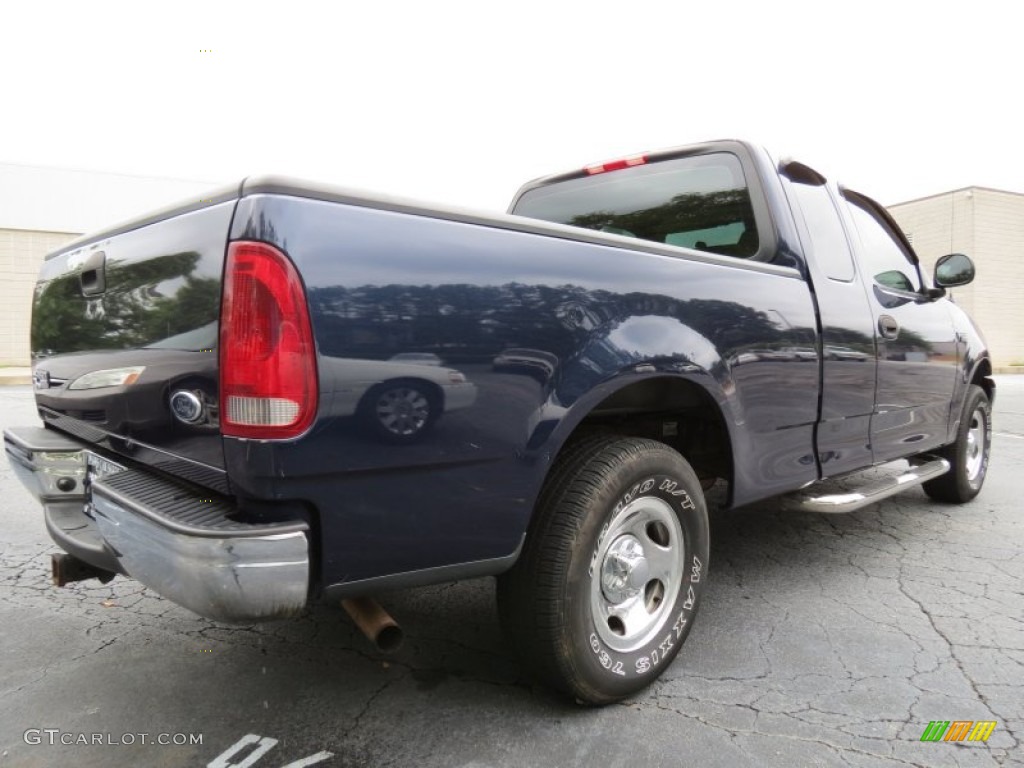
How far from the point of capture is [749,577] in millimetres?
3539

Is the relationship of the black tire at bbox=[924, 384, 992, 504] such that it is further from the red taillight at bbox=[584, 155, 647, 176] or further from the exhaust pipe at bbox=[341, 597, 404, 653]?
the exhaust pipe at bbox=[341, 597, 404, 653]

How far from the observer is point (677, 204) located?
11.4ft

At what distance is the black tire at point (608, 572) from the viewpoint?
6.93 ft

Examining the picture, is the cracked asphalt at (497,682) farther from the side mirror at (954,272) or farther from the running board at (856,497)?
the side mirror at (954,272)

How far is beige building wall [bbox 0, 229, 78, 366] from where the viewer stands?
22906 mm

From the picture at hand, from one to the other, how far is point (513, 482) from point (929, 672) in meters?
1.75

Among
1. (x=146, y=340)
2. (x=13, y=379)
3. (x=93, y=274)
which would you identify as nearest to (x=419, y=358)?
(x=146, y=340)

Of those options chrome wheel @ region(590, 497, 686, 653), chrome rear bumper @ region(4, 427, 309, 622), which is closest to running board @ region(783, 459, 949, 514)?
chrome wheel @ region(590, 497, 686, 653)

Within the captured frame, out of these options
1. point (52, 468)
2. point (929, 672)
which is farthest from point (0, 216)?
point (929, 672)

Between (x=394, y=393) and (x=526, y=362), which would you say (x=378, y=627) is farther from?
(x=526, y=362)

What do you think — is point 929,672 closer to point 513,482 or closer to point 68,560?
point 513,482

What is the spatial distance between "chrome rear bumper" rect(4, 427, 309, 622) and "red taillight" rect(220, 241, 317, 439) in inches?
8.9

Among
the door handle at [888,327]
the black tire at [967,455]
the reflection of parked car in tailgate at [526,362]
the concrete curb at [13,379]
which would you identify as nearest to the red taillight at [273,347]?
the reflection of parked car in tailgate at [526,362]

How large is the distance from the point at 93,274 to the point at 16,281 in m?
25.5
